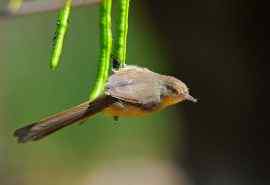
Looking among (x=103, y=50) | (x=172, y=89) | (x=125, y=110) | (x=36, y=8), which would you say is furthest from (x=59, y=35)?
(x=172, y=89)

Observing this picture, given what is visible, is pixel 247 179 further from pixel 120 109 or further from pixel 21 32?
pixel 120 109

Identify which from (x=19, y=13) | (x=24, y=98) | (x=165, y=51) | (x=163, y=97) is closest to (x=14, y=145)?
(x=24, y=98)

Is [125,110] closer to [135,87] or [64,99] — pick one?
[135,87]

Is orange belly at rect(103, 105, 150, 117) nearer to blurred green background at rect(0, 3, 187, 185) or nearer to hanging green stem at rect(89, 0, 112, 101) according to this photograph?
hanging green stem at rect(89, 0, 112, 101)

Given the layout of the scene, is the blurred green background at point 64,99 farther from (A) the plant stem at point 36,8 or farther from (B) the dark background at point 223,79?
(A) the plant stem at point 36,8

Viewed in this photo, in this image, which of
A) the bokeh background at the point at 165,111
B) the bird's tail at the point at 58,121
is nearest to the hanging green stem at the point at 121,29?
the bird's tail at the point at 58,121

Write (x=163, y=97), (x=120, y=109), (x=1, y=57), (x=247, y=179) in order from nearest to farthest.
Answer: (x=120, y=109)
(x=163, y=97)
(x=1, y=57)
(x=247, y=179)

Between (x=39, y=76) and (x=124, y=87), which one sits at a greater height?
(x=124, y=87)

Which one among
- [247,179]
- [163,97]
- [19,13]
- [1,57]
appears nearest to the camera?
[19,13]
